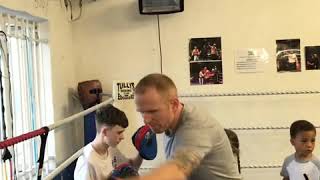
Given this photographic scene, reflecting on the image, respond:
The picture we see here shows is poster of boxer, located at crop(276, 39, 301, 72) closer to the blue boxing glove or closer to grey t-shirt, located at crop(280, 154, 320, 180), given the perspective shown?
grey t-shirt, located at crop(280, 154, 320, 180)

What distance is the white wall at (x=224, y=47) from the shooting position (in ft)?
15.0

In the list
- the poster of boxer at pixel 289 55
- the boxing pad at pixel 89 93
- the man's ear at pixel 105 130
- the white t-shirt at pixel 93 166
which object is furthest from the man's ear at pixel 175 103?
the poster of boxer at pixel 289 55

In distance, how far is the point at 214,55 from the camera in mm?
4637

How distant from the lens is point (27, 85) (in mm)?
3742

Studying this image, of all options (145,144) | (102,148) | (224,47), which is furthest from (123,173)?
(224,47)

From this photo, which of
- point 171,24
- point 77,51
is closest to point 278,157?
point 171,24

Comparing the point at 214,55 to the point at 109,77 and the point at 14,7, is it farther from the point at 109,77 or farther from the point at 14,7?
the point at 14,7

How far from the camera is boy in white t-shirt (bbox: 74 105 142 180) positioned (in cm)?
264

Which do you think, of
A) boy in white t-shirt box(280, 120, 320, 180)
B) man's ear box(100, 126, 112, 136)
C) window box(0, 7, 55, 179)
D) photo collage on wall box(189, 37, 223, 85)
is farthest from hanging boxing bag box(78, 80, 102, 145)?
boy in white t-shirt box(280, 120, 320, 180)

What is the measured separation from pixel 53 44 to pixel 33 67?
364 millimetres

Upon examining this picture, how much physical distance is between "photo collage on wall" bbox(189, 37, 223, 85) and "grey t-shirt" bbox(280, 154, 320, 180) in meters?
1.45

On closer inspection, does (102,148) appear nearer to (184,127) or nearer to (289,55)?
(184,127)

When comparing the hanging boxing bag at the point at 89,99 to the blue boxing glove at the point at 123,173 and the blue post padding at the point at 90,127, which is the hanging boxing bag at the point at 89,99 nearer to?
the blue post padding at the point at 90,127

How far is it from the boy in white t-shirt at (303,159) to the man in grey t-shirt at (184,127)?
1.41 meters
